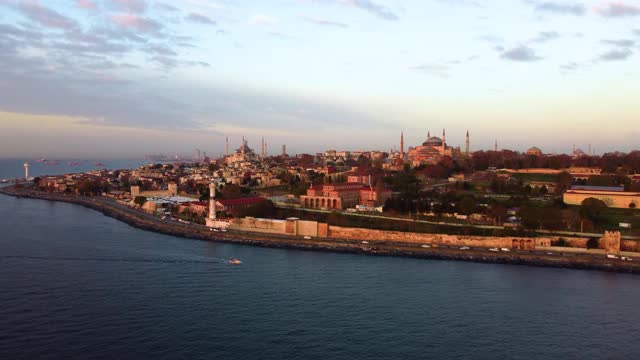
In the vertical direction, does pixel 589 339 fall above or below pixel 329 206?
below

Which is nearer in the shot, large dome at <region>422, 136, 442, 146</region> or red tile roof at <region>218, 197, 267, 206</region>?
red tile roof at <region>218, 197, 267, 206</region>

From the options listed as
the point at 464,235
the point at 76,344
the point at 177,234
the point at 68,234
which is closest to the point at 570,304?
the point at 464,235

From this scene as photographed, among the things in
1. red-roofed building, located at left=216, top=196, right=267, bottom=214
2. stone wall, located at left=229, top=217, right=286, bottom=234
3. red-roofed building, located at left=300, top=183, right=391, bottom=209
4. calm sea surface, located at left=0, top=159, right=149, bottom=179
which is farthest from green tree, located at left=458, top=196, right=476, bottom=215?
calm sea surface, located at left=0, top=159, right=149, bottom=179

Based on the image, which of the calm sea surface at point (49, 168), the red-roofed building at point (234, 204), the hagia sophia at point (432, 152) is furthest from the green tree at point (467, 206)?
the calm sea surface at point (49, 168)

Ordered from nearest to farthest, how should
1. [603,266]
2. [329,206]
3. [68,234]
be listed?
1. [603,266]
2. [68,234]
3. [329,206]

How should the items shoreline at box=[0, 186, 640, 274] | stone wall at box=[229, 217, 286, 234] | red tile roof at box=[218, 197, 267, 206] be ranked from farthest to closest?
red tile roof at box=[218, 197, 267, 206] < stone wall at box=[229, 217, 286, 234] < shoreline at box=[0, 186, 640, 274]

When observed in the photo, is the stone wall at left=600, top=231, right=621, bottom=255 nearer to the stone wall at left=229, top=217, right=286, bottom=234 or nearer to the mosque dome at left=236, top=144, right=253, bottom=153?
the stone wall at left=229, top=217, right=286, bottom=234

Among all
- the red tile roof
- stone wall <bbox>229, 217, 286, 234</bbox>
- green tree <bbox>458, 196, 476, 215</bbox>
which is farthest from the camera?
the red tile roof

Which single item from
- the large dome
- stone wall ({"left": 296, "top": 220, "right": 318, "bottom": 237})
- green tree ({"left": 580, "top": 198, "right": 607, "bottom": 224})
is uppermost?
the large dome

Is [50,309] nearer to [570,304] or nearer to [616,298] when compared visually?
[570,304]
